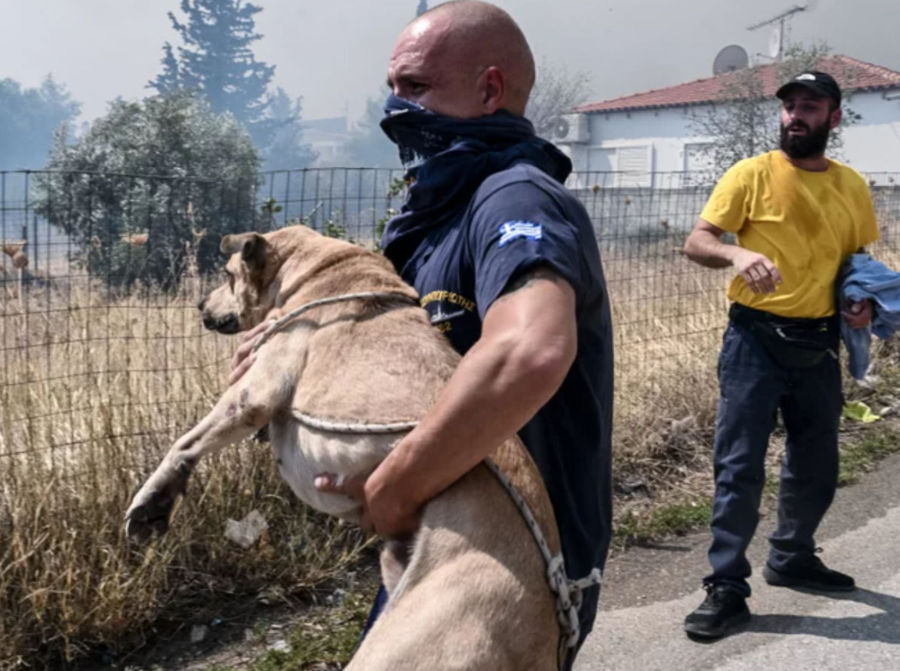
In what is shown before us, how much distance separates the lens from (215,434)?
218 cm

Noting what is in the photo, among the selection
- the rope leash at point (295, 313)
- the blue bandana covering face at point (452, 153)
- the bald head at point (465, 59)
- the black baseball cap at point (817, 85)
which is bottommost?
the rope leash at point (295, 313)

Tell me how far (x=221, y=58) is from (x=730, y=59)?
8772cm

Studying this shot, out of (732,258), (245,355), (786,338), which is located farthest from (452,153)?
(786,338)

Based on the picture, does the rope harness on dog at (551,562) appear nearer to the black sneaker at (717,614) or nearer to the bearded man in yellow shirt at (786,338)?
the black sneaker at (717,614)

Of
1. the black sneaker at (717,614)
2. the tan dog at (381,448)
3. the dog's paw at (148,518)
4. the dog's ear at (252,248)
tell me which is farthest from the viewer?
the black sneaker at (717,614)

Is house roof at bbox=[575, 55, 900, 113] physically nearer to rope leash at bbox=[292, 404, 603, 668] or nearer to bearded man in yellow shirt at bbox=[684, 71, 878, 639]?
bearded man in yellow shirt at bbox=[684, 71, 878, 639]

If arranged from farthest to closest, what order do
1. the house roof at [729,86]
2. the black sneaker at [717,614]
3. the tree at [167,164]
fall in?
the house roof at [729,86]
the tree at [167,164]
the black sneaker at [717,614]

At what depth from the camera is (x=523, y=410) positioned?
157 centimetres

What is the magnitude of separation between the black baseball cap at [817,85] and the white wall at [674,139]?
33624mm

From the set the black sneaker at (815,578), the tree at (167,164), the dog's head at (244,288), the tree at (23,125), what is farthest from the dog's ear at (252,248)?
the tree at (23,125)

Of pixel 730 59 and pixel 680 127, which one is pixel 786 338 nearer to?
pixel 730 59

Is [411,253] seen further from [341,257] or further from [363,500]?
[363,500]

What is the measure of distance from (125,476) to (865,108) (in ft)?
129

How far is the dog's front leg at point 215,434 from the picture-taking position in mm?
2105
